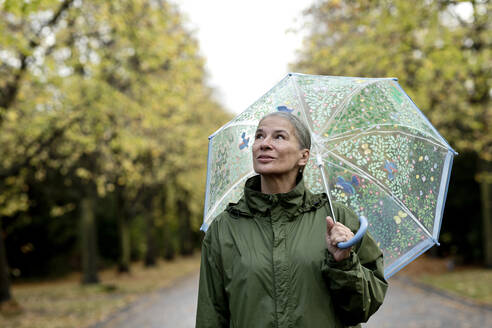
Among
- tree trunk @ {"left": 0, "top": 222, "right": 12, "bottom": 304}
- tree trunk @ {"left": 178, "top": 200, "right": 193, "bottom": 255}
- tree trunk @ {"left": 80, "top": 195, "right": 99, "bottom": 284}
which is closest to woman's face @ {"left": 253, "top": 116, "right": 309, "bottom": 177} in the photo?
tree trunk @ {"left": 0, "top": 222, "right": 12, "bottom": 304}

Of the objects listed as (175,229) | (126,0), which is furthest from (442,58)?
(175,229)

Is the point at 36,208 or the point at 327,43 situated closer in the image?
the point at 327,43

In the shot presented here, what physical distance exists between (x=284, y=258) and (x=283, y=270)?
0.06 metres

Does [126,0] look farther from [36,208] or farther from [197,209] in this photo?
[197,209]

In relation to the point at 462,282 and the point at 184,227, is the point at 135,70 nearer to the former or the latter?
the point at 462,282

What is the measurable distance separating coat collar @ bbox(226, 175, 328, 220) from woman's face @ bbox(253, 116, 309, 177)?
0.11 metres

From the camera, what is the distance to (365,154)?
341 centimetres

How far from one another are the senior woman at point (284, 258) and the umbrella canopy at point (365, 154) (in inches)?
22.7

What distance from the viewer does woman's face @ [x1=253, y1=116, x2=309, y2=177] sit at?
8.75 feet

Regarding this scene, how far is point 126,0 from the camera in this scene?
11.8 metres

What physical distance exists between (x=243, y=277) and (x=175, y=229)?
3629 centimetres

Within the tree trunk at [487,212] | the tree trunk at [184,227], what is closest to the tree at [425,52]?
the tree trunk at [487,212]

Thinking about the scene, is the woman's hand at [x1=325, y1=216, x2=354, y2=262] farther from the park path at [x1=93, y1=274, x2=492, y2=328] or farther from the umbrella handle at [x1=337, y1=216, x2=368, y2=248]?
the park path at [x1=93, y1=274, x2=492, y2=328]

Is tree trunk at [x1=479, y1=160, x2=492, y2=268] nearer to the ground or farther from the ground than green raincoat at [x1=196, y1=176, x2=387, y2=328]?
nearer to the ground
